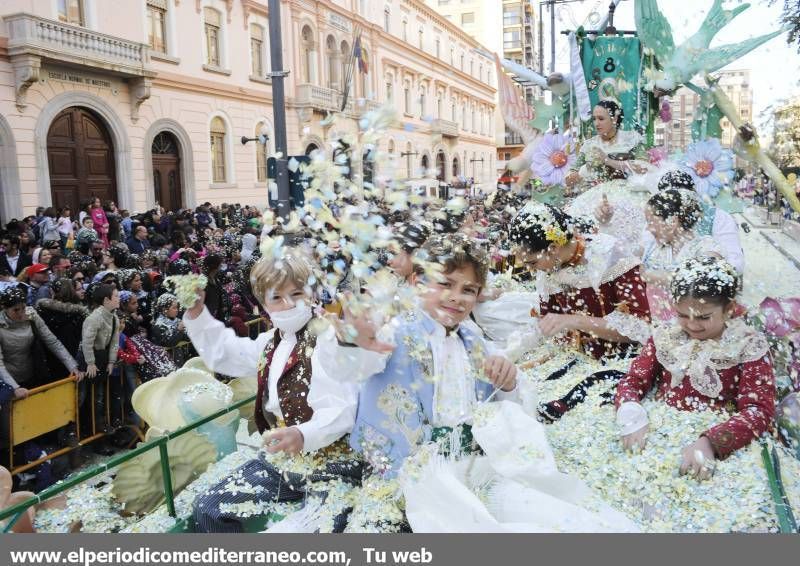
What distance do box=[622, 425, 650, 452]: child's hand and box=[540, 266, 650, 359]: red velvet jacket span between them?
0.82 m

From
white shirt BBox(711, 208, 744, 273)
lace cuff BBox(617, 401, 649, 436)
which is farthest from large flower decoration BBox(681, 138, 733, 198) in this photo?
lace cuff BBox(617, 401, 649, 436)

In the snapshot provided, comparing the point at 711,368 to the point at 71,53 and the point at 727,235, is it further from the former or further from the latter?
the point at 71,53

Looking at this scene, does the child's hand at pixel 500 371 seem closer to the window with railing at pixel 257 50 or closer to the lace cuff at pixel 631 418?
the lace cuff at pixel 631 418

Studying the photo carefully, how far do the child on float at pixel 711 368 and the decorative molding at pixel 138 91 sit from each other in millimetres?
16039

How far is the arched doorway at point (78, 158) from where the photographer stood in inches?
572

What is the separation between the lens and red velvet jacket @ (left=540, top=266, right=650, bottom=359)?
319cm

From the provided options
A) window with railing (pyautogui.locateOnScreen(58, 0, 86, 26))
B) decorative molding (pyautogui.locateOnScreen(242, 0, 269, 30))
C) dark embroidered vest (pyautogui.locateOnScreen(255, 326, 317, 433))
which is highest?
decorative molding (pyautogui.locateOnScreen(242, 0, 269, 30))

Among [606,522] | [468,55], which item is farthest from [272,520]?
[468,55]

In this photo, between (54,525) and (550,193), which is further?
(550,193)

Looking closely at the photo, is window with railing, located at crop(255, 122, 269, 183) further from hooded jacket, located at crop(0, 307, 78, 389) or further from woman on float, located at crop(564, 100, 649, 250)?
woman on float, located at crop(564, 100, 649, 250)

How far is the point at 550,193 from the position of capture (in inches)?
219

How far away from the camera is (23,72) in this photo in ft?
43.0

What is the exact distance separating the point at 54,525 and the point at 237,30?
1898 centimetres

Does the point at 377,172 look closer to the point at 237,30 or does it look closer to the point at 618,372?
the point at 618,372
